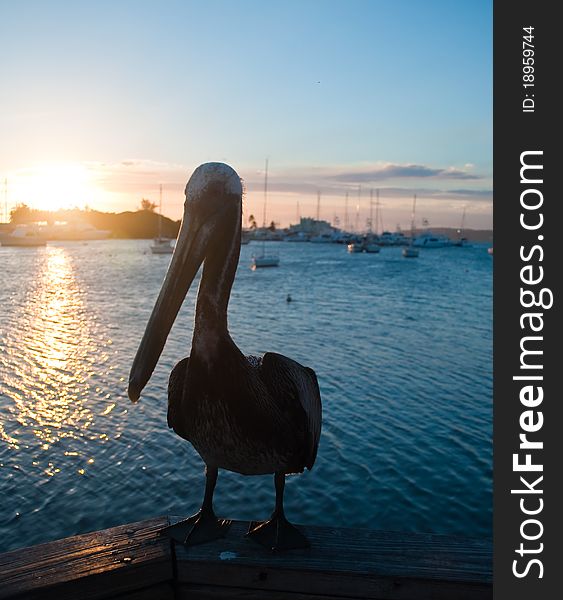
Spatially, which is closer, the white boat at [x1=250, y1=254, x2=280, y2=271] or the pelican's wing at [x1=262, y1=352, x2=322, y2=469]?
the pelican's wing at [x1=262, y1=352, x2=322, y2=469]

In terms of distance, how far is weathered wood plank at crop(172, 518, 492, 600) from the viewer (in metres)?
2.09

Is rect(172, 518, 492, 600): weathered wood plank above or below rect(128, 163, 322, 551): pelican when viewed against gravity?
below

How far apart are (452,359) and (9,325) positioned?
15557mm

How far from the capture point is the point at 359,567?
7.07ft

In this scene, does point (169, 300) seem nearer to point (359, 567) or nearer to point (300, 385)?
point (300, 385)

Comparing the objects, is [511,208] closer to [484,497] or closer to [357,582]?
[357,582]

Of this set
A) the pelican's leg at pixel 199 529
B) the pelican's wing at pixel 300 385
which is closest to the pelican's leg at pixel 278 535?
the pelican's leg at pixel 199 529

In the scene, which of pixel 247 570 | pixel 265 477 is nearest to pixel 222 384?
pixel 247 570

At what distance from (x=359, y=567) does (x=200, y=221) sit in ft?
4.81

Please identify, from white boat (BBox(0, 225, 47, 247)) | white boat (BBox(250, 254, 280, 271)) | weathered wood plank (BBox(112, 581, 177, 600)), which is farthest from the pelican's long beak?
white boat (BBox(0, 225, 47, 247))

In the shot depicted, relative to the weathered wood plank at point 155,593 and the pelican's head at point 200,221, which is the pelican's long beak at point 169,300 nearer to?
the pelican's head at point 200,221

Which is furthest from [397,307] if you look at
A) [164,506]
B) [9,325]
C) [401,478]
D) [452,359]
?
[164,506]

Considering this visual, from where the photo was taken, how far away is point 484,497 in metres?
8.23

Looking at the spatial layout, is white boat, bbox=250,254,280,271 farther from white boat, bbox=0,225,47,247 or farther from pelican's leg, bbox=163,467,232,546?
white boat, bbox=0,225,47,247
